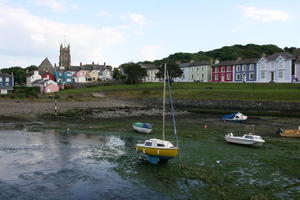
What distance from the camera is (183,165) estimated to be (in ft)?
84.6

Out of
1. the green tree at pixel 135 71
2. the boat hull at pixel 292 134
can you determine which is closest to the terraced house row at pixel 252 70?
the green tree at pixel 135 71

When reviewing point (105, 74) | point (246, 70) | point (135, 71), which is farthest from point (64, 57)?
point (246, 70)

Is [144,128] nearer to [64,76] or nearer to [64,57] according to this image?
[64,76]

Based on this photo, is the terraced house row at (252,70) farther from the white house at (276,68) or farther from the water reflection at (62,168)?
the water reflection at (62,168)

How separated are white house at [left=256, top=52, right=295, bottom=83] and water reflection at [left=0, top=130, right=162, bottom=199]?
67.9 metres

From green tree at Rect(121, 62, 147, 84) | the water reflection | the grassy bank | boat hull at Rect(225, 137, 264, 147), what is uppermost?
green tree at Rect(121, 62, 147, 84)

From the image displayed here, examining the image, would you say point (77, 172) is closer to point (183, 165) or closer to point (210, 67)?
point (183, 165)

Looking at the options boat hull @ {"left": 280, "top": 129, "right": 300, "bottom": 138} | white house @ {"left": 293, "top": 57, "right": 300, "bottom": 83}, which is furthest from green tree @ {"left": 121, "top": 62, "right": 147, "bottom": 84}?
boat hull @ {"left": 280, "top": 129, "right": 300, "bottom": 138}

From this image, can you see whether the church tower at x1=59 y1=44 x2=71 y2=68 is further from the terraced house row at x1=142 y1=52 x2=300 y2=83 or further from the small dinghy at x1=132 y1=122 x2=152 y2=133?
the small dinghy at x1=132 y1=122 x2=152 y2=133

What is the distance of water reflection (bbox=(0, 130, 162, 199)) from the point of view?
66.2ft

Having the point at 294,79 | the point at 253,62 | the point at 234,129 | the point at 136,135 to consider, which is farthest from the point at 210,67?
the point at 136,135

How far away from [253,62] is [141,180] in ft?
274

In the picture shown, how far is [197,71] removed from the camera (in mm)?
118688

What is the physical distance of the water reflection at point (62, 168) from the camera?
20188 mm
